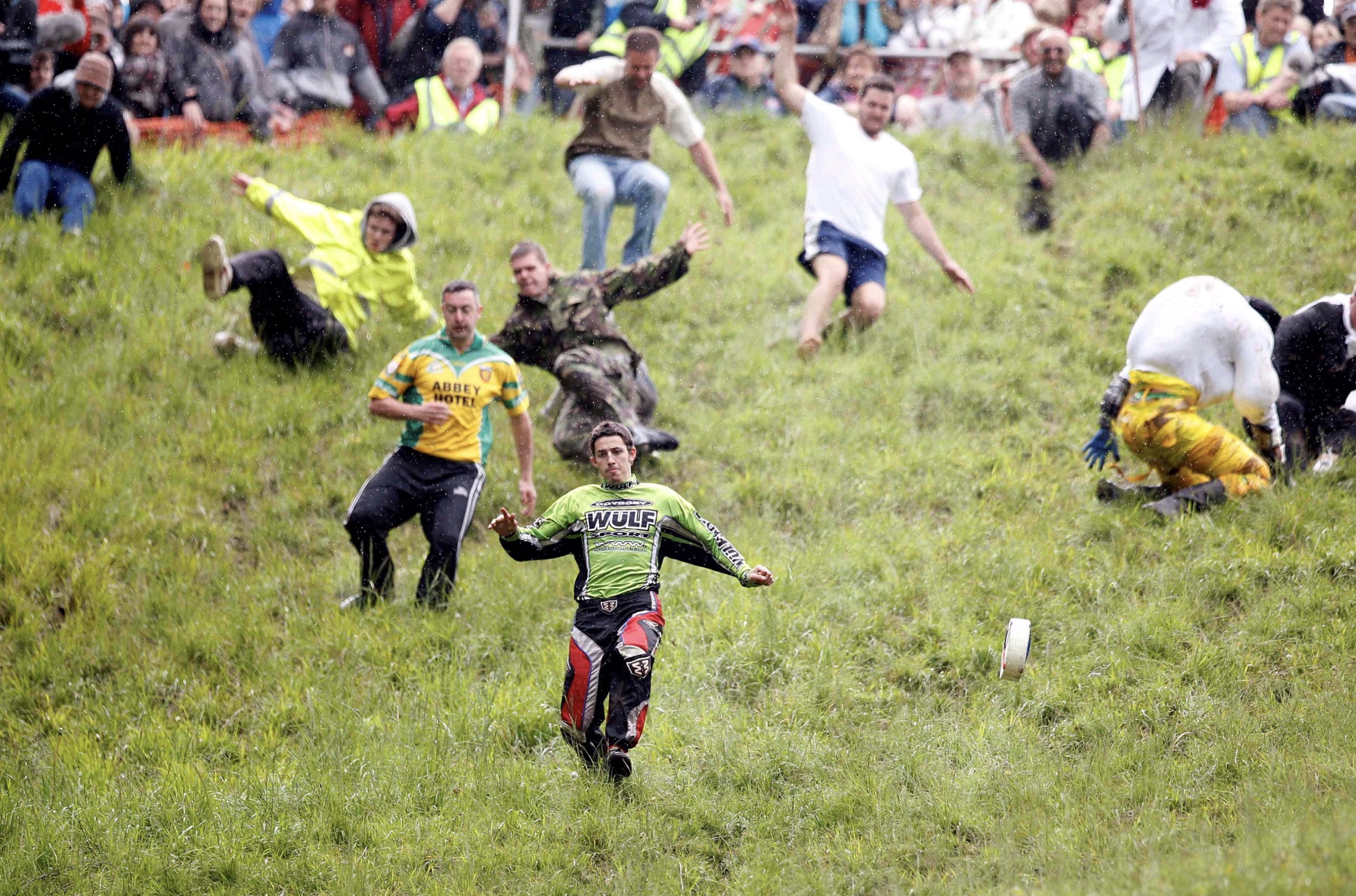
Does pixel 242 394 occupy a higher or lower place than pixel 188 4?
lower

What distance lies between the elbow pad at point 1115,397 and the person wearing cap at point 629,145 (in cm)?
337

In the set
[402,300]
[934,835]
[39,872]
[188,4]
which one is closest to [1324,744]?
[934,835]

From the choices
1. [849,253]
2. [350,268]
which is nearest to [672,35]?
[849,253]

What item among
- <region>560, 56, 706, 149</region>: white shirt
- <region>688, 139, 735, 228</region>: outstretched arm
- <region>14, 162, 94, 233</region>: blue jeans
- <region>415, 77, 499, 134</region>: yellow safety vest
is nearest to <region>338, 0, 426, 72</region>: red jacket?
<region>415, 77, 499, 134</region>: yellow safety vest

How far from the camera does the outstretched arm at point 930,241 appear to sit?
10.0 meters

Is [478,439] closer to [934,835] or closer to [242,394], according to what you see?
[242,394]

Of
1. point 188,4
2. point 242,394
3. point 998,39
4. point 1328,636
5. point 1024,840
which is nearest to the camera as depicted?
point 1024,840

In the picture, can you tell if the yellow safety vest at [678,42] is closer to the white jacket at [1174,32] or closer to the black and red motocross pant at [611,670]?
the white jacket at [1174,32]

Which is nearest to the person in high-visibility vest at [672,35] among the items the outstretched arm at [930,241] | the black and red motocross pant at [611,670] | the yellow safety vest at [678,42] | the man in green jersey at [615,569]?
the yellow safety vest at [678,42]

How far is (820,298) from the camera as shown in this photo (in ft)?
32.2

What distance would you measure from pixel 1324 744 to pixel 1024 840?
4.50ft

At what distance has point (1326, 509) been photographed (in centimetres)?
740

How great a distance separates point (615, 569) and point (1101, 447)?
3.59 meters

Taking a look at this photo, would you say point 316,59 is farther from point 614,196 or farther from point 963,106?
point 963,106
